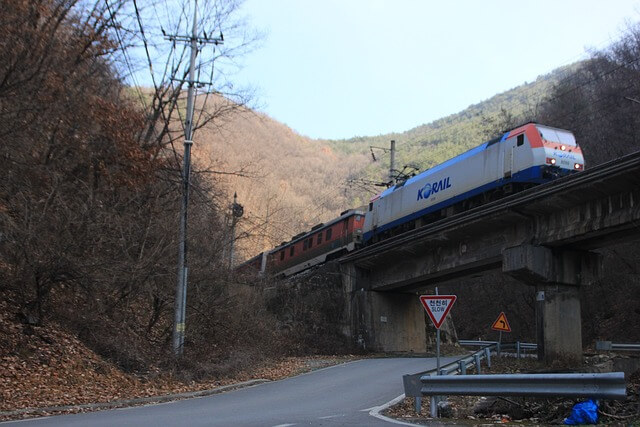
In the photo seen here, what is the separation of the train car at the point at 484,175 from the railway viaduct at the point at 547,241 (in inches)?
54.5

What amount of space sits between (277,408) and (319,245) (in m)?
27.6

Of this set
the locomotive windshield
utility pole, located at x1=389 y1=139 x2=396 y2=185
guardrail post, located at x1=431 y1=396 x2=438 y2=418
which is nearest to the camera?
guardrail post, located at x1=431 y1=396 x2=438 y2=418

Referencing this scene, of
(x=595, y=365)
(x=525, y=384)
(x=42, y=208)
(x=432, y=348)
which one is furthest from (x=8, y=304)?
(x=432, y=348)

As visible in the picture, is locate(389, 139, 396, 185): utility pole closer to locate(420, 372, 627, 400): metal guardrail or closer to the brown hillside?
the brown hillside

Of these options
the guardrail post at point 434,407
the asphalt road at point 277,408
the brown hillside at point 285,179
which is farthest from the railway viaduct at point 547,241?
the brown hillside at point 285,179

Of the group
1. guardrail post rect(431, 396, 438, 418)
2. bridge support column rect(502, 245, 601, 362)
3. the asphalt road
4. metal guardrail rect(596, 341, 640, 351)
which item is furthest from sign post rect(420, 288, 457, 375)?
metal guardrail rect(596, 341, 640, 351)

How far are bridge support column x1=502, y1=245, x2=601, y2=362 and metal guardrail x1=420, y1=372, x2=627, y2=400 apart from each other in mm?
12576

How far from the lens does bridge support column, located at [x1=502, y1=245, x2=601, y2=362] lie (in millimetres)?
20984

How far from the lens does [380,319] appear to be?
34031mm

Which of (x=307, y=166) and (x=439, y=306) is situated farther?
(x=307, y=166)

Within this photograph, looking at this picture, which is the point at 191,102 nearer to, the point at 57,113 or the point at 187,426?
the point at 57,113

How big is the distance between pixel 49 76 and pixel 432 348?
27.1 meters

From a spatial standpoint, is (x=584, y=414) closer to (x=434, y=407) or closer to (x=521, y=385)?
(x=521, y=385)

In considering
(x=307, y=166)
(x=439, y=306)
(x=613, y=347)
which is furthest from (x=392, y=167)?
(x=307, y=166)
